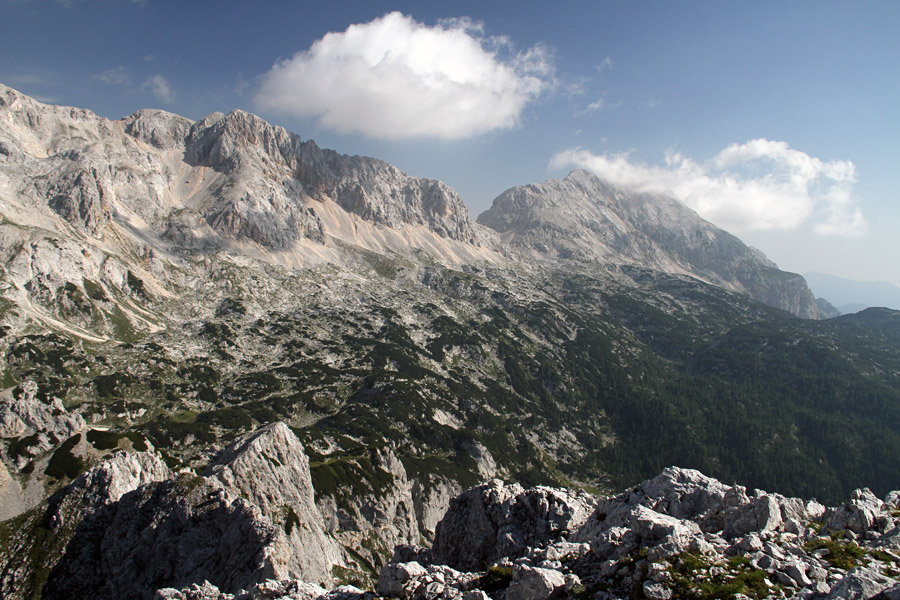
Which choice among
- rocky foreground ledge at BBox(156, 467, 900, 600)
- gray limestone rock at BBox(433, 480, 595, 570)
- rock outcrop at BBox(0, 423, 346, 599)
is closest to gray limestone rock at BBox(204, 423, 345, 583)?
rock outcrop at BBox(0, 423, 346, 599)

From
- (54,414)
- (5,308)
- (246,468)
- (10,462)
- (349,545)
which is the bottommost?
(349,545)

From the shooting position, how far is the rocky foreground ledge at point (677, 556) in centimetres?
2031

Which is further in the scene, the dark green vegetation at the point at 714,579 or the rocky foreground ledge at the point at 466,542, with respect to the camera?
the rocky foreground ledge at the point at 466,542

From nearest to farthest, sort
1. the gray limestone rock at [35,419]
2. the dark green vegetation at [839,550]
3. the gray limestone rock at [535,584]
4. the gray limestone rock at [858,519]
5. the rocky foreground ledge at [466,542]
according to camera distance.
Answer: the dark green vegetation at [839,550], the rocky foreground ledge at [466,542], the gray limestone rock at [535,584], the gray limestone rock at [858,519], the gray limestone rock at [35,419]

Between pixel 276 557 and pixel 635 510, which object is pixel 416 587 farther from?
pixel 276 557

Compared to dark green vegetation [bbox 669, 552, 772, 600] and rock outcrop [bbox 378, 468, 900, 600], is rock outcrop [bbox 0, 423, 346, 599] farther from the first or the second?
dark green vegetation [bbox 669, 552, 772, 600]

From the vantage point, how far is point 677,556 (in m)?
23.0

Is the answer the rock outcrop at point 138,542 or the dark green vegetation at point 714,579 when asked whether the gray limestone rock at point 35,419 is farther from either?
the dark green vegetation at point 714,579

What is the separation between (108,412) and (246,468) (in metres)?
119

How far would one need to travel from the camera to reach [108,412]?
15038 cm

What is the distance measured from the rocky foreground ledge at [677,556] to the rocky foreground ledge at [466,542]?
0.09 m

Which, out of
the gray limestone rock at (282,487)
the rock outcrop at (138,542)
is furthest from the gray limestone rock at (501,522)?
the gray limestone rock at (282,487)

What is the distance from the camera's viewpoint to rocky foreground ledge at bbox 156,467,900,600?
2031 centimetres

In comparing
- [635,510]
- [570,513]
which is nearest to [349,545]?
[570,513]
